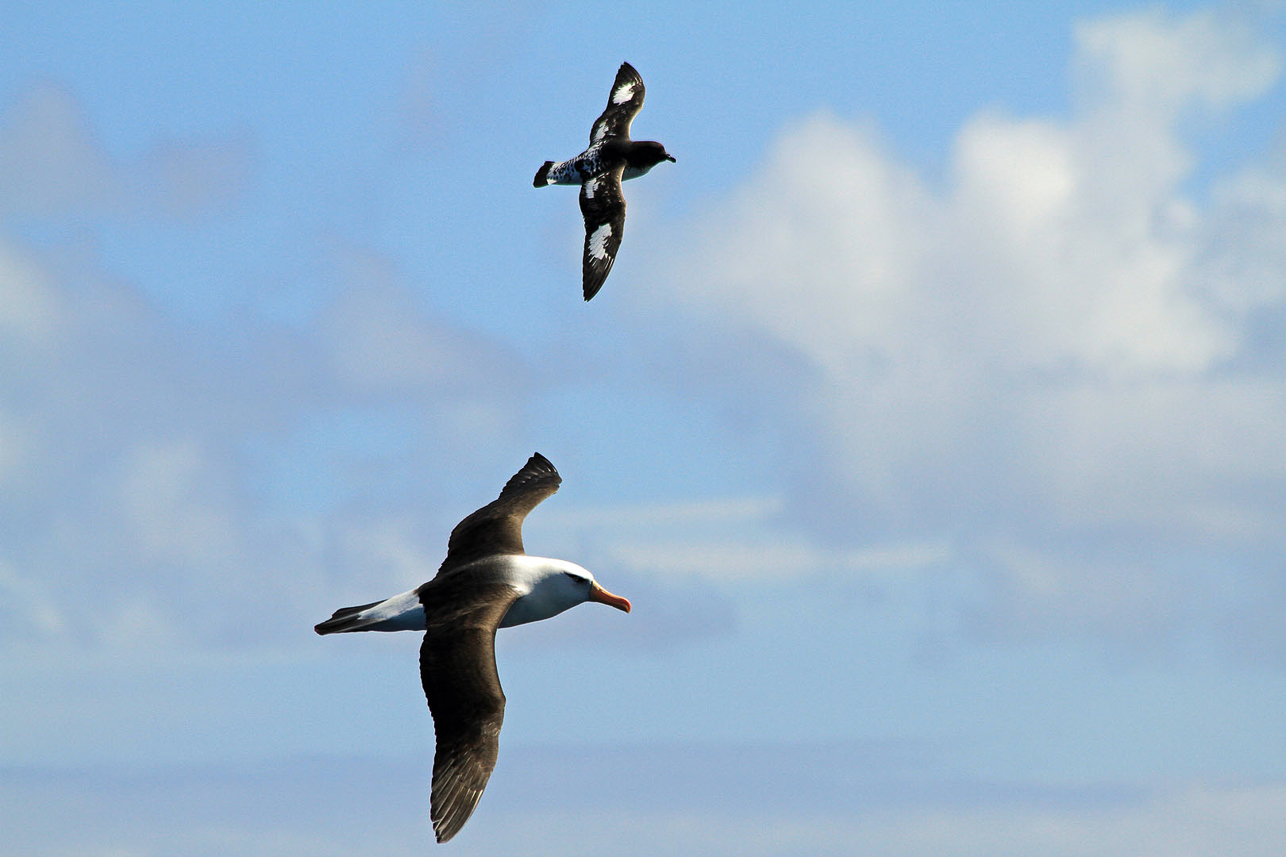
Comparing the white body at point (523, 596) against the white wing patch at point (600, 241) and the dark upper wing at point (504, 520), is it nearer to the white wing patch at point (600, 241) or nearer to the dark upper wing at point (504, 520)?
the dark upper wing at point (504, 520)

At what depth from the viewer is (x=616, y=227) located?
1067 inches

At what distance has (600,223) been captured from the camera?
89.3ft

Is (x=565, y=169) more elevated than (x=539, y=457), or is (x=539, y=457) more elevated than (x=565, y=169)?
(x=565, y=169)

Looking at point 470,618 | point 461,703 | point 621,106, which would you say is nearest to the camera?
point 461,703

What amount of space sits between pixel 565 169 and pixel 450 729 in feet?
40.2

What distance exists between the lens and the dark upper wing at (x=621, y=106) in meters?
31.0

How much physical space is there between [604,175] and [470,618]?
1061cm

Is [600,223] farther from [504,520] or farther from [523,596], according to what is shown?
[523,596]

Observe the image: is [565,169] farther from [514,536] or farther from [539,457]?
[514,536]

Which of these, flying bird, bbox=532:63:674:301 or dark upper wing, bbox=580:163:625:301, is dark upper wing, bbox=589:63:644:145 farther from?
dark upper wing, bbox=580:163:625:301

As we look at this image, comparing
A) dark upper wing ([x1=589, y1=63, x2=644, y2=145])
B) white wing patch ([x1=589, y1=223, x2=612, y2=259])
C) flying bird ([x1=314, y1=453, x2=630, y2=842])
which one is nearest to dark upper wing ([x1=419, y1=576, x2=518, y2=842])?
flying bird ([x1=314, y1=453, x2=630, y2=842])

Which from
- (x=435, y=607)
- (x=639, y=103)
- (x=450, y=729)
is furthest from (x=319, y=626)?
(x=639, y=103)

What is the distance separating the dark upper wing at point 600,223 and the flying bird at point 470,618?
148 inches

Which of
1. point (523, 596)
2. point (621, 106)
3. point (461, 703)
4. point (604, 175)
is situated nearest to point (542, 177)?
point (604, 175)
